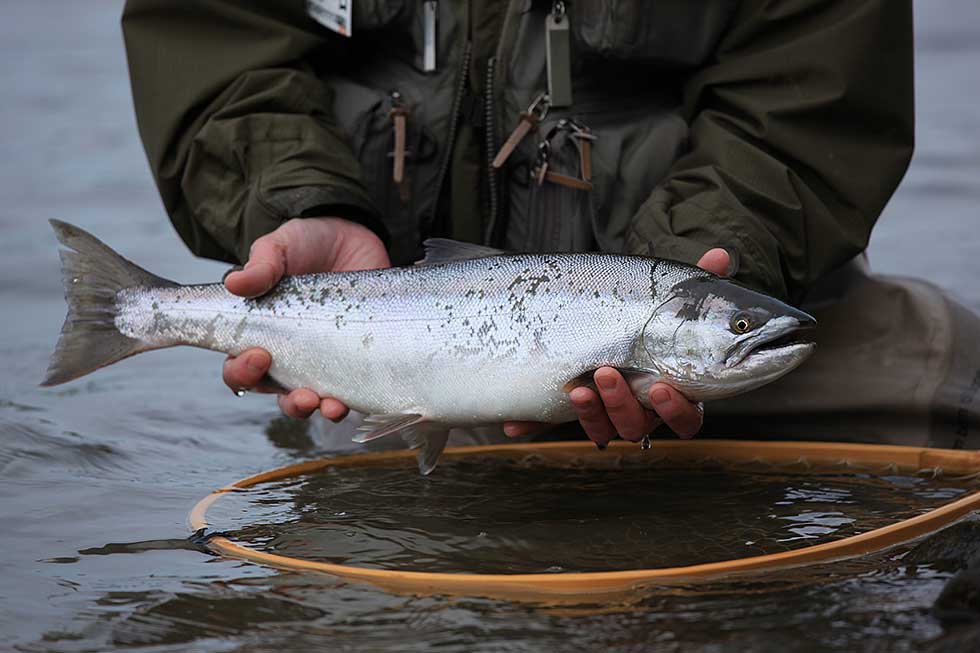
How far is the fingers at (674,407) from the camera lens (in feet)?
10.6

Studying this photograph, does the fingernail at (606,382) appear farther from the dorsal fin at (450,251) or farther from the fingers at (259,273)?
the fingers at (259,273)

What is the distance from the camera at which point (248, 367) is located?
354 cm

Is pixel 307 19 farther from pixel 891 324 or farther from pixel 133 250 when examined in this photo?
pixel 133 250

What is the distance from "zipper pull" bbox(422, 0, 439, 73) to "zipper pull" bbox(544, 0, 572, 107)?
0.39 meters

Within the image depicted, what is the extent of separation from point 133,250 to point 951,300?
5.13 meters

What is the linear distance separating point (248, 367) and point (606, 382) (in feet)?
3.28

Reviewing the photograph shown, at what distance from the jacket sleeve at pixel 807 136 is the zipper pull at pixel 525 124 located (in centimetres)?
46

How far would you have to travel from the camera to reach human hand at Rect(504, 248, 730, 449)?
127 inches

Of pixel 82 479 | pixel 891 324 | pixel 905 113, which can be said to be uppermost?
pixel 905 113

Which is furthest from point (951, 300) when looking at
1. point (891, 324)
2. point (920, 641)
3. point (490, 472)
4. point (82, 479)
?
point (82, 479)

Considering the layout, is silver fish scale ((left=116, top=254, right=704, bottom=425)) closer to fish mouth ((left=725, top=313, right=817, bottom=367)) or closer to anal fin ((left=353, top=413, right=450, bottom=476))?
anal fin ((left=353, top=413, right=450, bottom=476))

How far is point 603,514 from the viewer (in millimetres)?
3473

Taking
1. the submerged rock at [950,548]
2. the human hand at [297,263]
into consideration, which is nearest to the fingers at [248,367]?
the human hand at [297,263]

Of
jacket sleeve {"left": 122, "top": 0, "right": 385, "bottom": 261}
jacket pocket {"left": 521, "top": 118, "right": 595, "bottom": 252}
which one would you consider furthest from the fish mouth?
jacket sleeve {"left": 122, "top": 0, "right": 385, "bottom": 261}
